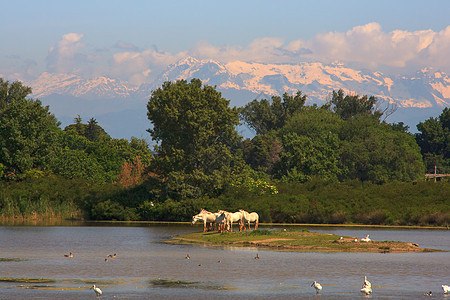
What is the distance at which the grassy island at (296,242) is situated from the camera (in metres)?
47.9

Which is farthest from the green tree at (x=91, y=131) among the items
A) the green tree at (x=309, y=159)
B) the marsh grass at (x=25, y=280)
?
the marsh grass at (x=25, y=280)

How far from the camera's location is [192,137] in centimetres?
8462

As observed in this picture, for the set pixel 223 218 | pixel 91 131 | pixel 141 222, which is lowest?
pixel 141 222

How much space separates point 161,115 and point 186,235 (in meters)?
28.3

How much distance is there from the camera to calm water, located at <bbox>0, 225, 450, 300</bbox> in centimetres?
2869

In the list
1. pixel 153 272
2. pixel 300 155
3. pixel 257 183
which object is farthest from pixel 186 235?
pixel 300 155

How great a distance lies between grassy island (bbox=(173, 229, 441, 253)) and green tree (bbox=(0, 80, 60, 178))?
4254 cm

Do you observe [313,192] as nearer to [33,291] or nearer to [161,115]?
[161,115]

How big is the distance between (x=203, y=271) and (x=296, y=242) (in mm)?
16758

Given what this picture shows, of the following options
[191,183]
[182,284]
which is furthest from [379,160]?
[182,284]

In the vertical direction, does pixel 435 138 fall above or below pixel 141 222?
above

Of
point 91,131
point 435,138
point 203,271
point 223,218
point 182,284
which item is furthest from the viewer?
point 91,131

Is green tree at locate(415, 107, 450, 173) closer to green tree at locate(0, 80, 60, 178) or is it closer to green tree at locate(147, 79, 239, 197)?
green tree at locate(147, 79, 239, 197)

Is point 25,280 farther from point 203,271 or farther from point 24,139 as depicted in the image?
point 24,139
